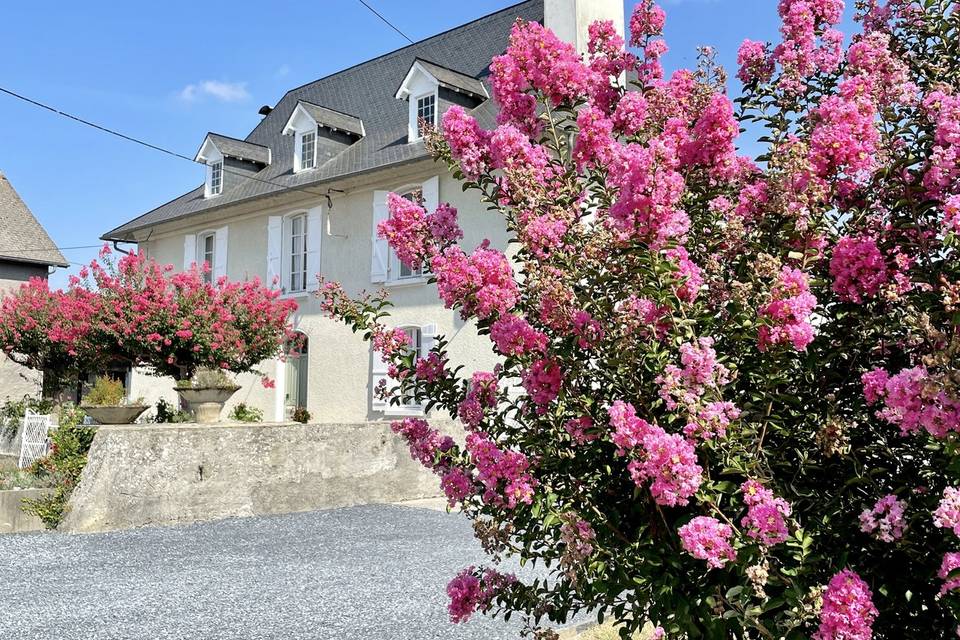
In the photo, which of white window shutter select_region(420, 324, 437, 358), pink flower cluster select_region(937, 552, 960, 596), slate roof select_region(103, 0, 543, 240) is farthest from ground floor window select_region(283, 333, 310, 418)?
pink flower cluster select_region(937, 552, 960, 596)

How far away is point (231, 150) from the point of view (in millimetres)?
19656

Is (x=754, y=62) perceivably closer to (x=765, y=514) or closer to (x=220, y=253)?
(x=765, y=514)

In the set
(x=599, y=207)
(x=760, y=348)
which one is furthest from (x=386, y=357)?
(x=760, y=348)

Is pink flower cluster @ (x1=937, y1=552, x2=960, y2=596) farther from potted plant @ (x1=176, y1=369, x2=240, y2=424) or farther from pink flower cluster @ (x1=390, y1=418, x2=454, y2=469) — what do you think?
potted plant @ (x1=176, y1=369, x2=240, y2=424)

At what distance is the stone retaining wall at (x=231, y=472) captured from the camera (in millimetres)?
8211

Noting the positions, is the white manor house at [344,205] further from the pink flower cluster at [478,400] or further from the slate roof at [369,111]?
the pink flower cluster at [478,400]

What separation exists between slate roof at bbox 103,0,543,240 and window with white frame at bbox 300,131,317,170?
Answer: 34 cm

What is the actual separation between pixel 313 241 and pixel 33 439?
7.06 m

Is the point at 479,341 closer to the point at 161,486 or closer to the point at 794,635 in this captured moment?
the point at 161,486

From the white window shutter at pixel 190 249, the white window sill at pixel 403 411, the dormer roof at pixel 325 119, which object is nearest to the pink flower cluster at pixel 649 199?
the white window sill at pixel 403 411

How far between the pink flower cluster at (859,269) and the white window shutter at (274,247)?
648 inches

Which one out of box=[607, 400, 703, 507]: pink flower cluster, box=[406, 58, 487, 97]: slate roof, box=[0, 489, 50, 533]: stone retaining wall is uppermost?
box=[406, 58, 487, 97]: slate roof

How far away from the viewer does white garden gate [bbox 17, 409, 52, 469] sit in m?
11.2

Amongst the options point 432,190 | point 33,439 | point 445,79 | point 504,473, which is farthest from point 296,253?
point 504,473
